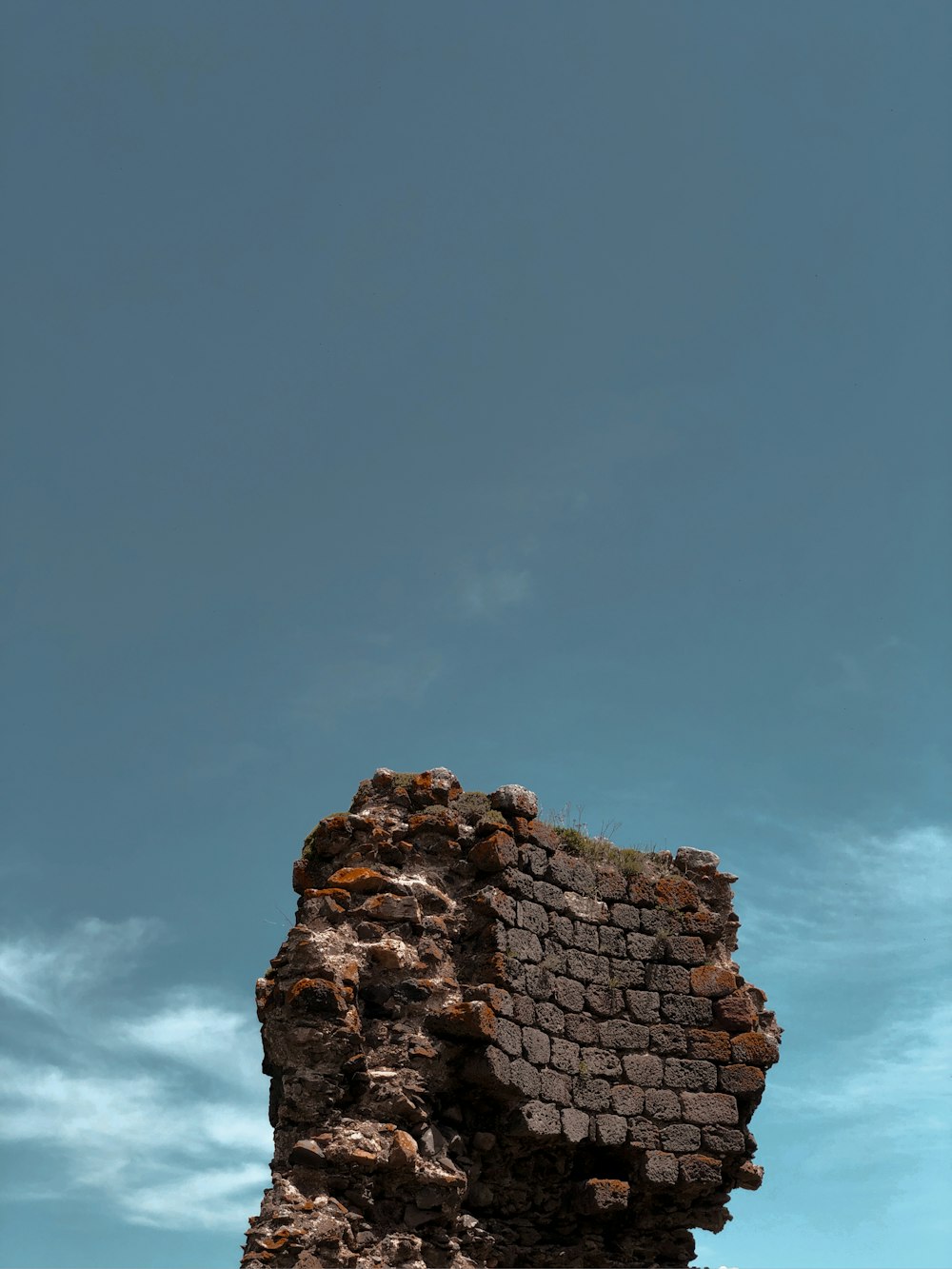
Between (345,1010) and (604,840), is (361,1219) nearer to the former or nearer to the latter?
(345,1010)

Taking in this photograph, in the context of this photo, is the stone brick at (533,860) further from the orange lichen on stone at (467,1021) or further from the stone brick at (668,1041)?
the stone brick at (668,1041)

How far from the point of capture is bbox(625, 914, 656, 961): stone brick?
9.13 metres

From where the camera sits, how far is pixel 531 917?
28.5 feet

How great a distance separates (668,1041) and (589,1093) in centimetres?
83

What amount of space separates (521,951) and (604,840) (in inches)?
59.8

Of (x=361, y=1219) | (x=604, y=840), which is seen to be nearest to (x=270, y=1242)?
(x=361, y=1219)

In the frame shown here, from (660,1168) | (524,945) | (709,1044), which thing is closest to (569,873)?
(524,945)

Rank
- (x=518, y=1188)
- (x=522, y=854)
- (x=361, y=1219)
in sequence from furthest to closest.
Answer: (x=522, y=854) → (x=518, y=1188) → (x=361, y=1219)

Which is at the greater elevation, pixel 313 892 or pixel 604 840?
pixel 604 840

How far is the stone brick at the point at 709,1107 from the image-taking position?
341 inches

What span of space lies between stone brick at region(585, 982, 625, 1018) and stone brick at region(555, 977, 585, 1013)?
0.08 metres

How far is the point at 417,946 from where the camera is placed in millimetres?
8180

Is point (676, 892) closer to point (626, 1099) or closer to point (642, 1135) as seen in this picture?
point (626, 1099)

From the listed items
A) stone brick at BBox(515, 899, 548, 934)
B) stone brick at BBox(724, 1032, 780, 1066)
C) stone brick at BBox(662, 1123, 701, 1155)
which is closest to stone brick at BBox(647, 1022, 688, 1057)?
stone brick at BBox(724, 1032, 780, 1066)
